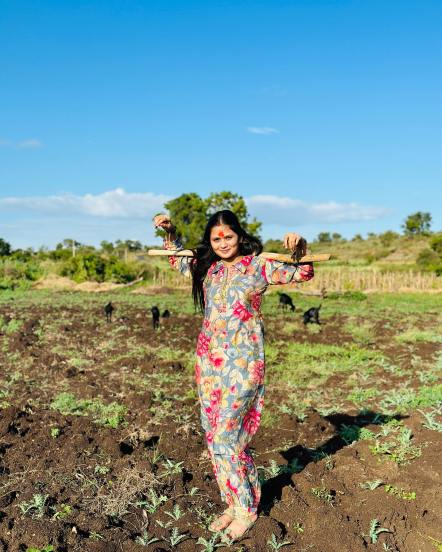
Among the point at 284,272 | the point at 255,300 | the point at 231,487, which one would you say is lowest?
the point at 231,487

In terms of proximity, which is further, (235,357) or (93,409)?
(93,409)

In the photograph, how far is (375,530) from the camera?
10.5ft

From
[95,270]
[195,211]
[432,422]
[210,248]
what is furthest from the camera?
[195,211]

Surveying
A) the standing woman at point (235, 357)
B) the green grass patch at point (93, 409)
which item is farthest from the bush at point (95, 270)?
the standing woman at point (235, 357)

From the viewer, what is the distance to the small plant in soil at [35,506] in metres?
3.31

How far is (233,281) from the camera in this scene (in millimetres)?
3092

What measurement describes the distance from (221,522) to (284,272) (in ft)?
4.80

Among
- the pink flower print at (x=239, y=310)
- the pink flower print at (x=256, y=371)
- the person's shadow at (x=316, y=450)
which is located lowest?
the person's shadow at (x=316, y=450)

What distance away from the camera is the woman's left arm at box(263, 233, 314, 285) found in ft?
9.35

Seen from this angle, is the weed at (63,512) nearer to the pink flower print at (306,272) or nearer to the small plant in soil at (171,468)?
the small plant in soil at (171,468)

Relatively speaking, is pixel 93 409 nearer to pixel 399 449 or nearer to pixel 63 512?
pixel 63 512

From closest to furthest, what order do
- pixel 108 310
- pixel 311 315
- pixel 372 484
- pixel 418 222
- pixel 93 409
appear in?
pixel 372 484 < pixel 93 409 < pixel 108 310 < pixel 311 315 < pixel 418 222

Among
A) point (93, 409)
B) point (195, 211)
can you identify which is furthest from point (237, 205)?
point (93, 409)

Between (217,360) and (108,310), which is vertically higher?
(217,360)
